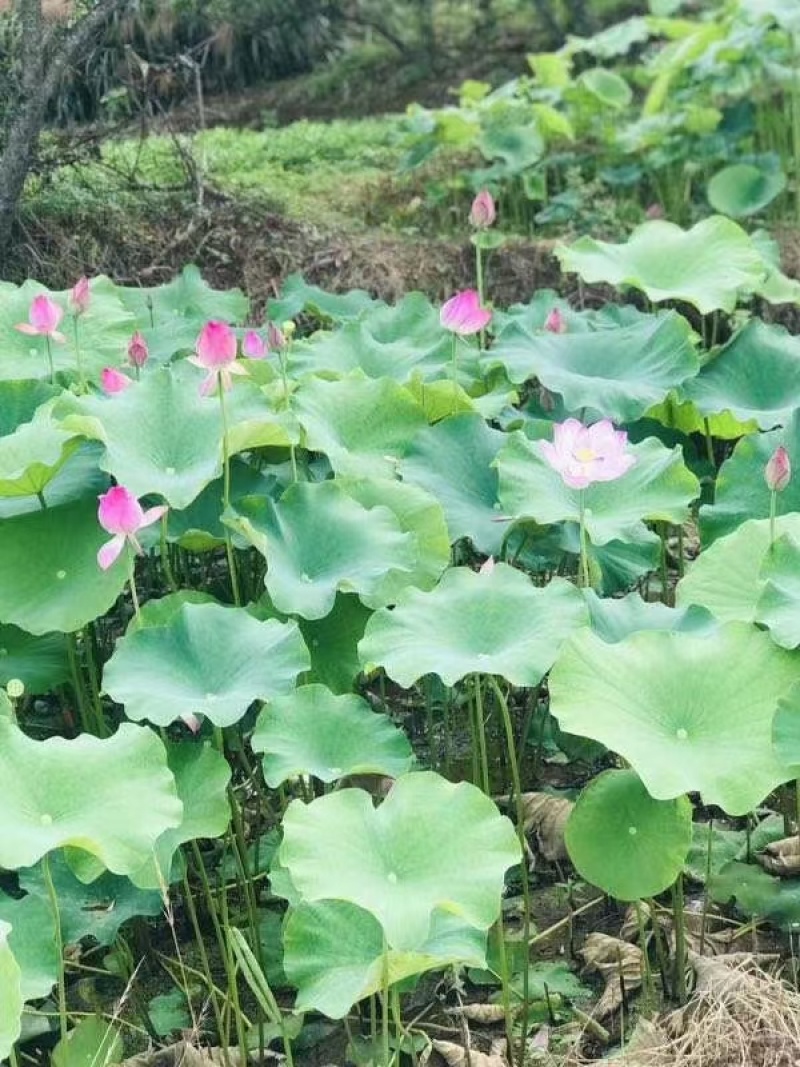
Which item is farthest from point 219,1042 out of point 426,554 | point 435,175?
point 435,175

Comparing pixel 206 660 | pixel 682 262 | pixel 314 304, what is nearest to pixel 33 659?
pixel 206 660

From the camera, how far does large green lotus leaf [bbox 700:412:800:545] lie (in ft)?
8.50

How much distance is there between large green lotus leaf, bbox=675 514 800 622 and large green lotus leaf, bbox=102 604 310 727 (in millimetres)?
595

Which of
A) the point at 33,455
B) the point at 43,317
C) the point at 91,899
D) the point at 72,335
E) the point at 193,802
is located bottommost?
the point at 91,899

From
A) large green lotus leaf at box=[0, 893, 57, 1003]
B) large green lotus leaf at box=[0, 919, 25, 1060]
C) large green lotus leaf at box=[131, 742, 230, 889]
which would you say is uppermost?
large green lotus leaf at box=[0, 919, 25, 1060]

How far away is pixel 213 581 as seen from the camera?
2.88 meters

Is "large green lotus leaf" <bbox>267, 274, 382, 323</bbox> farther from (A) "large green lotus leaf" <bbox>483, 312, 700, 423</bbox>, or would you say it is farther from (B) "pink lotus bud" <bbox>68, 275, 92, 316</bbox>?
(B) "pink lotus bud" <bbox>68, 275, 92, 316</bbox>

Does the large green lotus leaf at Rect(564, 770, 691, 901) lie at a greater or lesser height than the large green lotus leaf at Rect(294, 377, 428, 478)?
lesser

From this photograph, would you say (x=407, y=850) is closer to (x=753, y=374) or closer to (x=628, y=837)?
(x=628, y=837)

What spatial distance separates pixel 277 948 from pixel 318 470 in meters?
0.85

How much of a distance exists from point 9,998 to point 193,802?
0.49m

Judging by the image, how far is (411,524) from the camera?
2.46m

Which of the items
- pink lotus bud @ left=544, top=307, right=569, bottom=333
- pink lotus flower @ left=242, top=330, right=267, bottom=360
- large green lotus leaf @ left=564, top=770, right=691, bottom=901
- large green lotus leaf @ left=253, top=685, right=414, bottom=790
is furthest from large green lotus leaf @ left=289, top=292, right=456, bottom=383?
large green lotus leaf @ left=564, top=770, right=691, bottom=901

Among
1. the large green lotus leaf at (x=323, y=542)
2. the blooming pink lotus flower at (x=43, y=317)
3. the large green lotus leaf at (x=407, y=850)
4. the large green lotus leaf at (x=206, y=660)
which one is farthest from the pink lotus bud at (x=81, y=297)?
the large green lotus leaf at (x=407, y=850)
